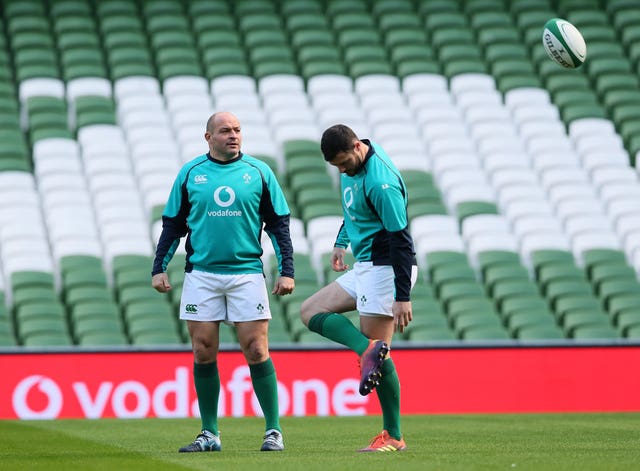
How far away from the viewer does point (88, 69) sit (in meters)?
17.9

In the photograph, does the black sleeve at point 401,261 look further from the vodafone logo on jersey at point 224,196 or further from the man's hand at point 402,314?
the vodafone logo on jersey at point 224,196

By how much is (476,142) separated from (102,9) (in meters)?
5.98

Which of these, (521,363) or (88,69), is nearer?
(521,363)

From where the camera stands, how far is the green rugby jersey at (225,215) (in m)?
7.55

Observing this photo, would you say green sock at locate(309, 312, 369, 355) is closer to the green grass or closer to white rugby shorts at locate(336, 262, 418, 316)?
white rugby shorts at locate(336, 262, 418, 316)

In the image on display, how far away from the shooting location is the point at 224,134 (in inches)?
295

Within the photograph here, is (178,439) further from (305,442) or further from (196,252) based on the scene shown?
(196,252)

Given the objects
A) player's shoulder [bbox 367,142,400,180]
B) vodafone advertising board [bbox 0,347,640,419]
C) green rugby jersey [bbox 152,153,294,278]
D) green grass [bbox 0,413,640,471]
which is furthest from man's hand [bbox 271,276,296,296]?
vodafone advertising board [bbox 0,347,640,419]

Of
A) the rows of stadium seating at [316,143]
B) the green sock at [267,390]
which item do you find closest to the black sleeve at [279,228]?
the green sock at [267,390]

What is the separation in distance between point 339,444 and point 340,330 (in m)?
1.27

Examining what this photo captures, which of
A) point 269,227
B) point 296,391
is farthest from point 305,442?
point 296,391

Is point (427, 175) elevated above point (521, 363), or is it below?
above

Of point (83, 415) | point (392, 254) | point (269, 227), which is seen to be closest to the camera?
point (392, 254)

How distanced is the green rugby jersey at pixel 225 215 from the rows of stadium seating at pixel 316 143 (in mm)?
5802
